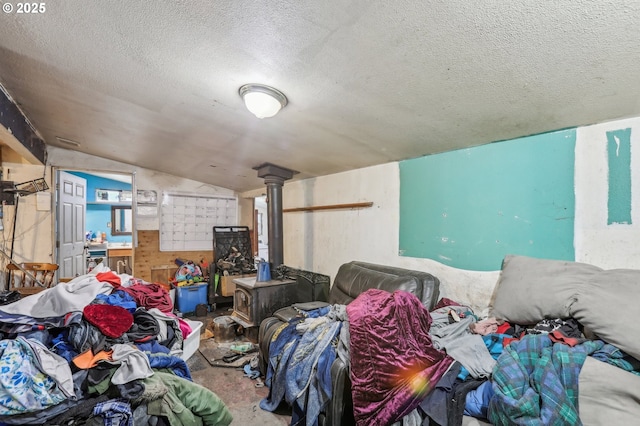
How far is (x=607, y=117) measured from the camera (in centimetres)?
152

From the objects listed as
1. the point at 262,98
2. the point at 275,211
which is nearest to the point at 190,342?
the point at 262,98

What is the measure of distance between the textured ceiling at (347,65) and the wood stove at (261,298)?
1.66 meters

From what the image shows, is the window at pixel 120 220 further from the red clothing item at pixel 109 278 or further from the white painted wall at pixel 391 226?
the red clothing item at pixel 109 278

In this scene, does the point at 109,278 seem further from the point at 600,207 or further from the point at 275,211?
the point at 600,207

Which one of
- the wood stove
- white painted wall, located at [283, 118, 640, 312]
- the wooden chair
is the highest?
white painted wall, located at [283, 118, 640, 312]

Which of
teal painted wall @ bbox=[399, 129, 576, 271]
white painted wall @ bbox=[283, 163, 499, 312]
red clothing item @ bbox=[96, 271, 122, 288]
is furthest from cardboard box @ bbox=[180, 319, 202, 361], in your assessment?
teal painted wall @ bbox=[399, 129, 576, 271]

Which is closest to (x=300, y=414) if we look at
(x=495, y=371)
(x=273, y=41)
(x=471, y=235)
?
(x=495, y=371)

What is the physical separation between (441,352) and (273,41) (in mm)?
1800

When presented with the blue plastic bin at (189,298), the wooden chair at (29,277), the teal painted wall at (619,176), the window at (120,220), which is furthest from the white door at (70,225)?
the teal painted wall at (619,176)

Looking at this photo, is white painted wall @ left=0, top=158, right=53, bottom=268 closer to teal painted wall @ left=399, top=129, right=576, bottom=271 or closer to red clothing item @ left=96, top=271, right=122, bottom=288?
red clothing item @ left=96, top=271, right=122, bottom=288

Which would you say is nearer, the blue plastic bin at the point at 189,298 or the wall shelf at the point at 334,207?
the wall shelf at the point at 334,207

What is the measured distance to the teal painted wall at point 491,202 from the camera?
5.69ft

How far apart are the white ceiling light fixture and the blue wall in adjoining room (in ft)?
20.7

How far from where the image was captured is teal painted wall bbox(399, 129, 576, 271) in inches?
68.3
